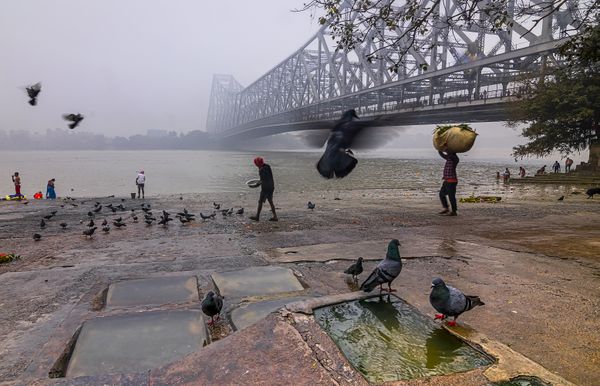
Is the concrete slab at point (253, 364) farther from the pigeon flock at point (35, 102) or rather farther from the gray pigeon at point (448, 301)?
the pigeon flock at point (35, 102)

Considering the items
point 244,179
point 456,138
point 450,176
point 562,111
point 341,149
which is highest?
point 562,111

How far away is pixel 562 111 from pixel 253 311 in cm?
2785

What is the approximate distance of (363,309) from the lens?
11.9 ft

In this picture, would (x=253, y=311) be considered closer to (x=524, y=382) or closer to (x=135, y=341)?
(x=135, y=341)

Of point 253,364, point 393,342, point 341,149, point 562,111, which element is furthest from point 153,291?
point 562,111

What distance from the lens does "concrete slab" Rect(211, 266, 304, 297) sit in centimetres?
436

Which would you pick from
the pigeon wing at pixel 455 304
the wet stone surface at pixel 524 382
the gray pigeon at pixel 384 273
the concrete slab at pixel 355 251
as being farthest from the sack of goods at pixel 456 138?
the wet stone surface at pixel 524 382

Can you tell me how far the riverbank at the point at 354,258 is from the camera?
3225mm

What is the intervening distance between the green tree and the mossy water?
25.0 meters

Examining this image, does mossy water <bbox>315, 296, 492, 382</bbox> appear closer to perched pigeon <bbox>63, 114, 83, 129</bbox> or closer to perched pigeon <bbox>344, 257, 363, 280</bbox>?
perched pigeon <bbox>344, 257, 363, 280</bbox>

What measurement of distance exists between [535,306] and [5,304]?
5333mm

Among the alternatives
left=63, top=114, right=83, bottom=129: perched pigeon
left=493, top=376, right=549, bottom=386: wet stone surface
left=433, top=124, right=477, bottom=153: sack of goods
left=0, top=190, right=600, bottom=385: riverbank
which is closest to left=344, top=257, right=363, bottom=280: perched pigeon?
left=0, top=190, right=600, bottom=385: riverbank

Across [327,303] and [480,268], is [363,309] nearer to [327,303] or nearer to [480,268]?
[327,303]

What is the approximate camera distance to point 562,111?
25.0 m
